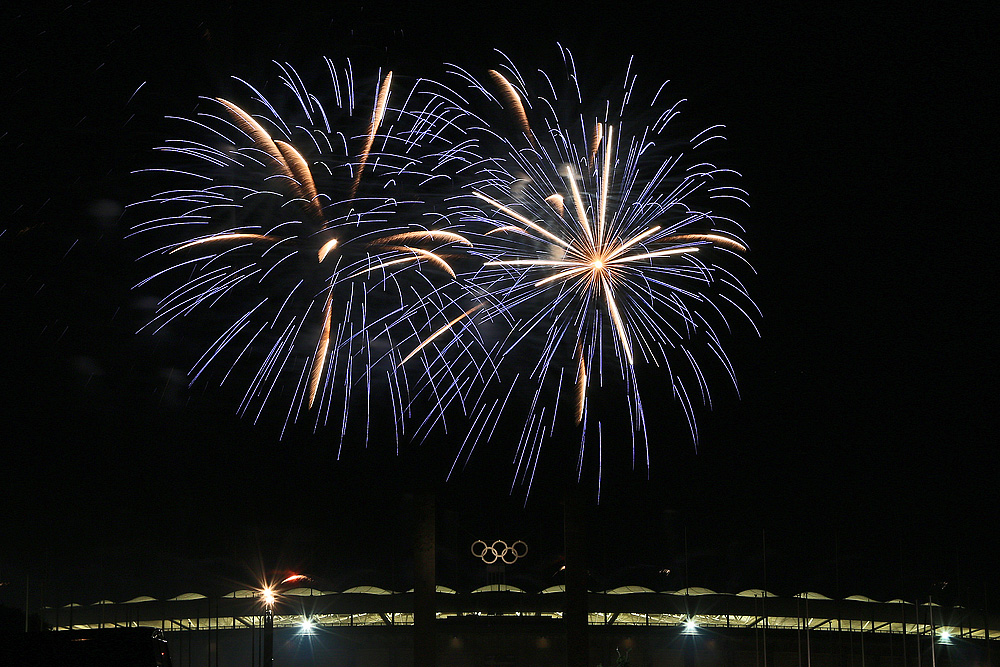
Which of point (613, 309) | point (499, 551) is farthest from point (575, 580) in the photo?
point (613, 309)

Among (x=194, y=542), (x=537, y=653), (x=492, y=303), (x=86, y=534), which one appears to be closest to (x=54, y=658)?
(x=492, y=303)

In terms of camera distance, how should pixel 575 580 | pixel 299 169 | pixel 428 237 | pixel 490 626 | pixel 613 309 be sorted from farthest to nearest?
pixel 490 626
pixel 575 580
pixel 613 309
pixel 428 237
pixel 299 169

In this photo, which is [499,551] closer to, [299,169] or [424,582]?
[424,582]

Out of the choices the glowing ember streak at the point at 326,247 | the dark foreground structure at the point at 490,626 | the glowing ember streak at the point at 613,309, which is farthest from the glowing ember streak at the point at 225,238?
the dark foreground structure at the point at 490,626

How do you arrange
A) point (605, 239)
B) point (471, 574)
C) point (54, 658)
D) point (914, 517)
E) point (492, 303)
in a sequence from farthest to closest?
1. point (471, 574)
2. point (914, 517)
3. point (492, 303)
4. point (605, 239)
5. point (54, 658)

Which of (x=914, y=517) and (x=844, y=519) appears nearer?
(x=914, y=517)

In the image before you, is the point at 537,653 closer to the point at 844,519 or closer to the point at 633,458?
the point at 633,458
